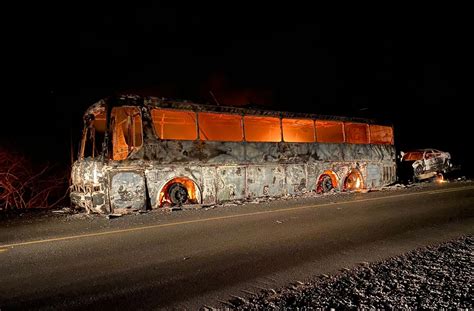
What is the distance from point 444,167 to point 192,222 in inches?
680

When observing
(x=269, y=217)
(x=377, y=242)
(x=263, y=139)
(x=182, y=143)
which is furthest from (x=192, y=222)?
(x=263, y=139)

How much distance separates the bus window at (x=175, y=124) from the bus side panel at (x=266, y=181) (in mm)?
2406

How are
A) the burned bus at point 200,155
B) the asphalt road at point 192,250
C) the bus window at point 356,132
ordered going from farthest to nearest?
the bus window at point 356,132
the burned bus at point 200,155
the asphalt road at point 192,250

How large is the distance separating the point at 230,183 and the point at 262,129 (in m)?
2.84

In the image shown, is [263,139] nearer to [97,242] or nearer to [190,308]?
[97,242]

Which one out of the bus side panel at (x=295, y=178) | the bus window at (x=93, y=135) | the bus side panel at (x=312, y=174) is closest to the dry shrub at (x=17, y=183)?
the bus window at (x=93, y=135)

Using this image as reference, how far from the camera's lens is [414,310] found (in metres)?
2.72

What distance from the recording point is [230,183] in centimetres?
1015

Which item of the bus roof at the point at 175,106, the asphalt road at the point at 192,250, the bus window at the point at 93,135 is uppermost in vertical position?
the bus roof at the point at 175,106

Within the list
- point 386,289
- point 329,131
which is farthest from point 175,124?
point 386,289

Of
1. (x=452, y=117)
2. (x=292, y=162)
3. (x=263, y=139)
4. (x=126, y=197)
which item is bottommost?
(x=126, y=197)

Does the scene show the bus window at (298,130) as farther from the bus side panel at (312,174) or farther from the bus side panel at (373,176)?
the bus side panel at (373,176)

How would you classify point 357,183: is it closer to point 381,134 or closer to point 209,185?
point 381,134

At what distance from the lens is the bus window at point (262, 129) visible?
11234mm
